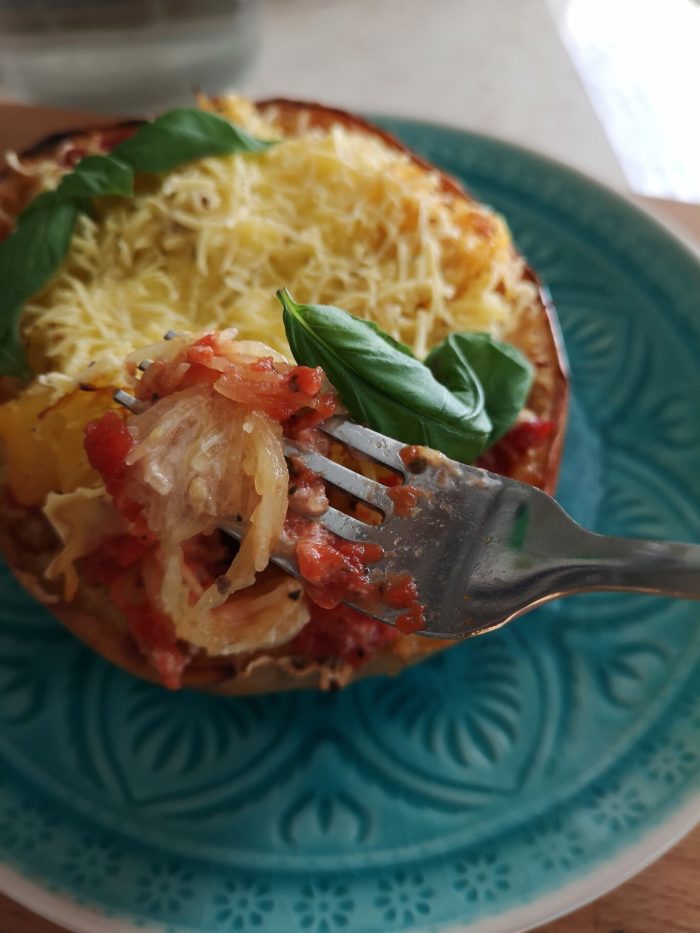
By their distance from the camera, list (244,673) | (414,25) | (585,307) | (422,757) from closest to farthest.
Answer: (244,673)
(422,757)
(585,307)
(414,25)

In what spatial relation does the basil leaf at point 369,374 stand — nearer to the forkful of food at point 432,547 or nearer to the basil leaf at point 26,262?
the forkful of food at point 432,547

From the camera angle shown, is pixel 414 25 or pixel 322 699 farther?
pixel 414 25

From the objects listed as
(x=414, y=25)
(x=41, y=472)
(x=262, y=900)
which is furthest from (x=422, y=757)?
(x=414, y=25)

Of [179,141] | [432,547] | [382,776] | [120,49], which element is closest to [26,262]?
[179,141]

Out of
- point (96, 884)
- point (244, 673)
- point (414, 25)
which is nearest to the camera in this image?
point (96, 884)

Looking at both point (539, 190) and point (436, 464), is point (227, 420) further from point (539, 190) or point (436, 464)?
point (539, 190)

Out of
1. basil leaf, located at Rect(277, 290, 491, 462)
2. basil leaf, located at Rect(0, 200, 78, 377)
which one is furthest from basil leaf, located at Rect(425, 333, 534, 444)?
basil leaf, located at Rect(0, 200, 78, 377)
